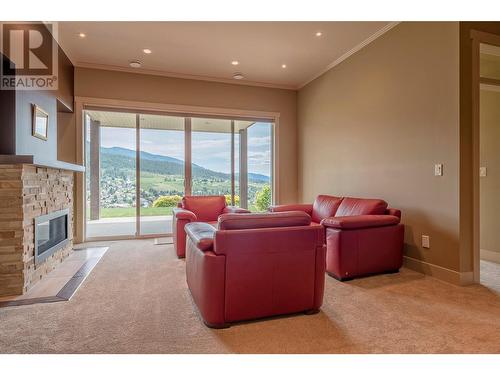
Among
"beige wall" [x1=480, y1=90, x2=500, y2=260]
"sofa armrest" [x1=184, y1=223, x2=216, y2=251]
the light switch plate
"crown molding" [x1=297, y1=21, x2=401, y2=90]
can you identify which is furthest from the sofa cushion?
"beige wall" [x1=480, y1=90, x2=500, y2=260]

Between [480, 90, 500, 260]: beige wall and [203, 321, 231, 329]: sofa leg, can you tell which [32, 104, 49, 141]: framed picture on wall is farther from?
[480, 90, 500, 260]: beige wall

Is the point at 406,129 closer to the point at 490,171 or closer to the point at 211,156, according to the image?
the point at 490,171

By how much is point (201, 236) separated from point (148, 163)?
367 centimetres

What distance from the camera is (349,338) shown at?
1803 millimetres

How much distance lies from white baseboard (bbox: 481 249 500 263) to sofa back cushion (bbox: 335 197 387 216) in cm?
180

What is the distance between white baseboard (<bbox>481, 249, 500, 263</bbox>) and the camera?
3.63m

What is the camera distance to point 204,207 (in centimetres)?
446

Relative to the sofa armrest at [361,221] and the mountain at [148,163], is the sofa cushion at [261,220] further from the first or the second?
the mountain at [148,163]

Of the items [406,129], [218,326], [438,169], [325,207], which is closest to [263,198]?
[325,207]

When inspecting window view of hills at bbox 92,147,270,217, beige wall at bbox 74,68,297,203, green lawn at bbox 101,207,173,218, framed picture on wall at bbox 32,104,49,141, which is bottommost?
green lawn at bbox 101,207,173,218

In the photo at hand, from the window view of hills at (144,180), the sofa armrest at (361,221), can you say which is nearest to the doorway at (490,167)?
the sofa armrest at (361,221)

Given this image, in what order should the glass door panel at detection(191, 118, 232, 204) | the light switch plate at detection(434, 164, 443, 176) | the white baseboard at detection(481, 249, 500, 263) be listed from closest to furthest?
the light switch plate at detection(434, 164, 443, 176) → the white baseboard at detection(481, 249, 500, 263) → the glass door panel at detection(191, 118, 232, 204)

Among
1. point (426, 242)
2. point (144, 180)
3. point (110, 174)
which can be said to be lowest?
point (426, 242)
